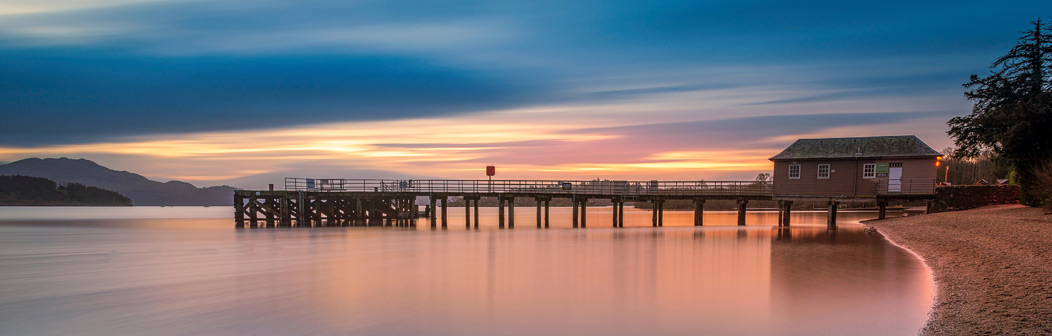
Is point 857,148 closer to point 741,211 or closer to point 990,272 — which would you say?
point 741,211

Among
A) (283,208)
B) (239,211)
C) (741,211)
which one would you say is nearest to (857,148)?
(741,211)

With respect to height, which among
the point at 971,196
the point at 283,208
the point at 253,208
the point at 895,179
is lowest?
the point at 253,208

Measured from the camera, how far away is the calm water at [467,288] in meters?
13.3

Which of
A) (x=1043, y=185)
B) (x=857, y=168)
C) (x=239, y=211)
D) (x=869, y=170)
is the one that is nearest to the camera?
(x=1043, y=185)

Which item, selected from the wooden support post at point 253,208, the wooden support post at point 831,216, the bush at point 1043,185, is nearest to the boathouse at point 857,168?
the wooden support post at point 831,216

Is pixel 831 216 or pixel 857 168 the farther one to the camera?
pixel 831 216

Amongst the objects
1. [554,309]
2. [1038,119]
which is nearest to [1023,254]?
[554,309]

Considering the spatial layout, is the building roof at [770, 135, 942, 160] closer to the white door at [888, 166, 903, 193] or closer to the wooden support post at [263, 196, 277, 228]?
the white door at [888, 166, 903, 193]

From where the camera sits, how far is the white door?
3538 cm

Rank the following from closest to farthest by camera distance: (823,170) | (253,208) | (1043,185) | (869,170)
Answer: (1043,185)
(869,170)
(823,170)
(253,208)

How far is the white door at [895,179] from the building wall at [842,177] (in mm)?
187

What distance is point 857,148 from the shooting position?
36219 mm

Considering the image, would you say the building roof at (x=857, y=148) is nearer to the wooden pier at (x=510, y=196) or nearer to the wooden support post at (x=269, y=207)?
the wooden pier at (x=510, y=196)

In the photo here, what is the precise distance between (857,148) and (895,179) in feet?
7.97
